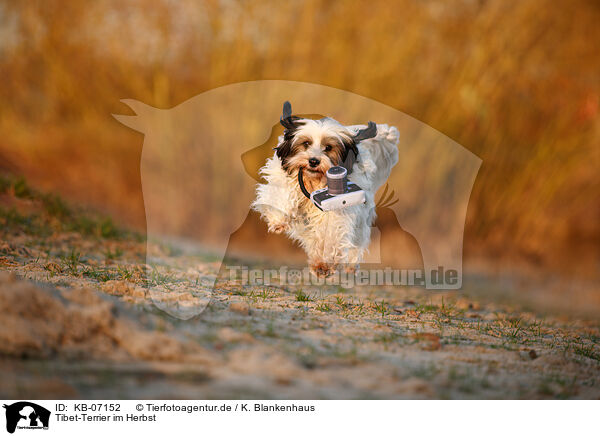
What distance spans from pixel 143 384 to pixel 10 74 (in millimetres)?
7589

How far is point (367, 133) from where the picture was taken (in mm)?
3754

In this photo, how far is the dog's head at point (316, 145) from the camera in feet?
11.8

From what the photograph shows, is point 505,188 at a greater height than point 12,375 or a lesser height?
greater

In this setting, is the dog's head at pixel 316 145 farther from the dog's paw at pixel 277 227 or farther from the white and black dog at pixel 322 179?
the dog's paw at pixel 277 227

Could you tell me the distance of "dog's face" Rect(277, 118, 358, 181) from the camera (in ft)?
11.7

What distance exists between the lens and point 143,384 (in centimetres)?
234

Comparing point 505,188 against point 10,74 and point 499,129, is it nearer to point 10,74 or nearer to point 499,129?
point 499,129

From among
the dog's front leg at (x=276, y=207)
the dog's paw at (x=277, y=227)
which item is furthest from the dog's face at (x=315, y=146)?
the dog's paw at (x=277, y=227)

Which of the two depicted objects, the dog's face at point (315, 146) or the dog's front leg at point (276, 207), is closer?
the dog's face at point (315, 146)
